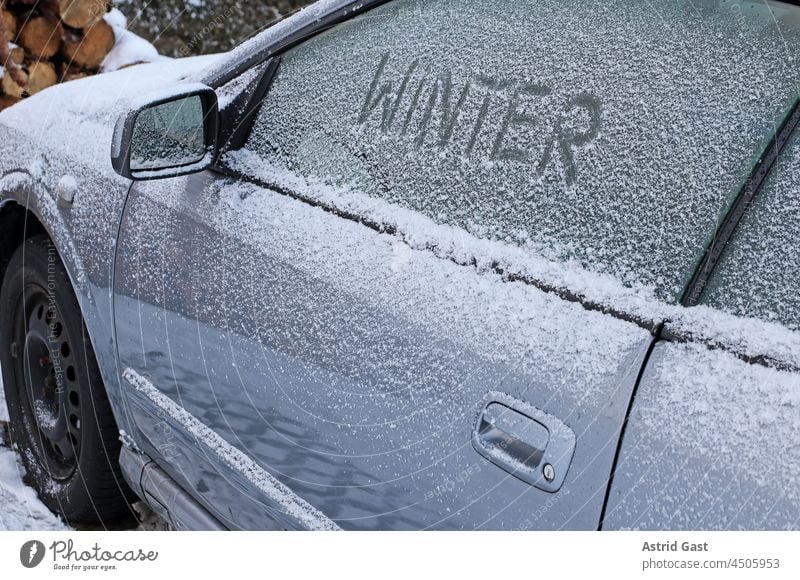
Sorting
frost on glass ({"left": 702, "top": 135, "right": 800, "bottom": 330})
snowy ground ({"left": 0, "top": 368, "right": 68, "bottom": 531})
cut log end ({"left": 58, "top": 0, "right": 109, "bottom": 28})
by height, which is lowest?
snowy ground ({"left": 0, "top": 368, "right": 68, "bottom": 531})

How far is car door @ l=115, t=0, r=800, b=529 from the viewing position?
1.21 metres

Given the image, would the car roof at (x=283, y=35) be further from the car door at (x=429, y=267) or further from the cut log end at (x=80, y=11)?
the cut log end at (x=80, y=11)

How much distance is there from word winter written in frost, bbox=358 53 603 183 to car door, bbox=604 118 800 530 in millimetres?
312

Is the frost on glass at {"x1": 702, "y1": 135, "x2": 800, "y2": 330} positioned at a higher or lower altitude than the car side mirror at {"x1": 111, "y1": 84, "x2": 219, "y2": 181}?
higher

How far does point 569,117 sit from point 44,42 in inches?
167

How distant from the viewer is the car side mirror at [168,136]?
1934 mm

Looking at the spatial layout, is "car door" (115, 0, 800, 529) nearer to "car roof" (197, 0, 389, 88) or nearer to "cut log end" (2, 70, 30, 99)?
"car roof" (197, 0, 389, 88)

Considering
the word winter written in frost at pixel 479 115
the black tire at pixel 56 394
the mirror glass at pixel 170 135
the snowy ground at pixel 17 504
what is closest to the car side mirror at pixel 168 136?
the mirror glass at pixel 170 135

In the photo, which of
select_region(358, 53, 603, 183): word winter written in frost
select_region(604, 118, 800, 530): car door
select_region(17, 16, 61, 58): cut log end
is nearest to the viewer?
select_region(604, 118, 800, 530): car door

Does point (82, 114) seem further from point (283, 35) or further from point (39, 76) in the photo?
point (39, 76)

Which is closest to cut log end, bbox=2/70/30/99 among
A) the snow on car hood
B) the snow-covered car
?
the snow on car hood

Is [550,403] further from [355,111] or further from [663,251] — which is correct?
[355,111]

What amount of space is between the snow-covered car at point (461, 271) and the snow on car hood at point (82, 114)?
0.22 ft
